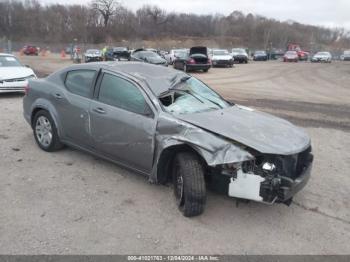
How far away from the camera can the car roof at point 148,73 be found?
4598mm

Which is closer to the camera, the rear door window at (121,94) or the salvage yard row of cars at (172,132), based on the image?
the salvage yard row of cars at (172,132)

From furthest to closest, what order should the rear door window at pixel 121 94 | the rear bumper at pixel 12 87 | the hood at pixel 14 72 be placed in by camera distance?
the hood at pixel 14 72, the rear bumper at pixel 12 87, the rear door window at pixel 121 94

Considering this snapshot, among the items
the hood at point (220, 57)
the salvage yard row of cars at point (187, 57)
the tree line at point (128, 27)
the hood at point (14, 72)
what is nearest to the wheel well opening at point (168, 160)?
the hood at point (14, 72)

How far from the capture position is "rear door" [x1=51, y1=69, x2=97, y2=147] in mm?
4945

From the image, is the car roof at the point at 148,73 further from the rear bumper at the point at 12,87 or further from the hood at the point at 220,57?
the hood at the point at 220,57

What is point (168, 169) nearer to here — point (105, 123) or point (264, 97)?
point (105, 123)

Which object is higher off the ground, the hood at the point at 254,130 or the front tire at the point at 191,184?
the hood at the point at 254,130

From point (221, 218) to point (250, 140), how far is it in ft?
3.05

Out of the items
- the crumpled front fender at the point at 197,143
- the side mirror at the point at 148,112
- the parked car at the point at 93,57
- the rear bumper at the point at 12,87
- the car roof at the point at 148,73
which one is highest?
the car roof at the point at 148,73

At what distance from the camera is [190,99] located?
4.71m

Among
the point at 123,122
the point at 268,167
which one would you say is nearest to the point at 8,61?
the point at 123,122

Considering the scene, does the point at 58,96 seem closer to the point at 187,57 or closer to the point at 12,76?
the point at 12,76

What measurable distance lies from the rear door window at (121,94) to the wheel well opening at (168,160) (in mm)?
630

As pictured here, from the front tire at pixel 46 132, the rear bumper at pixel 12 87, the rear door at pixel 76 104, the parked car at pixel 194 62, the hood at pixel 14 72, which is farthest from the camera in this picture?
the parked car at pixel 194 62
